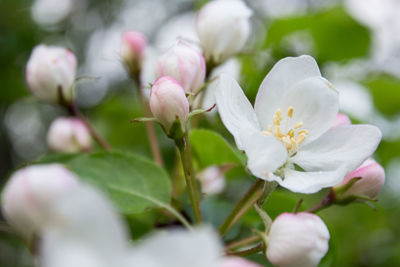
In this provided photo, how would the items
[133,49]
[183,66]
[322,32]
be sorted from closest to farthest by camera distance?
[183,66]
[133,49]
[322,32]

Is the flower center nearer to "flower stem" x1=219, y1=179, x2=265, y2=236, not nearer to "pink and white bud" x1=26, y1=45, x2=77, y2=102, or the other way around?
"flower stem" x1=219, y1=179, x2=265, y2=236

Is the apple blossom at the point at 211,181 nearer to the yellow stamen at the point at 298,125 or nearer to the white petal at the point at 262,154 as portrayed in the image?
the yellow stamen at the point at 298,125

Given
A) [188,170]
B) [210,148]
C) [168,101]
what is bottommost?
[210,148]

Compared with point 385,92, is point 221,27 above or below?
above

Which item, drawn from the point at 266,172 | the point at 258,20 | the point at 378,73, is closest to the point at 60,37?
the point at 258,20

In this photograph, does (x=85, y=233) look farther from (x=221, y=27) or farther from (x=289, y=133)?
(x=221, y=27)

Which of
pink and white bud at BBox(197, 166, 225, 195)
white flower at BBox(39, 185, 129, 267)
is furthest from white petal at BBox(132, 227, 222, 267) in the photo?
pink and white bud at BBox(197, 166, 225, 195)

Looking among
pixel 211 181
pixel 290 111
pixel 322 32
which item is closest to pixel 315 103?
pixel 290 111

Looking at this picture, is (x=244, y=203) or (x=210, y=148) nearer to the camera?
(x=244, y=203)
